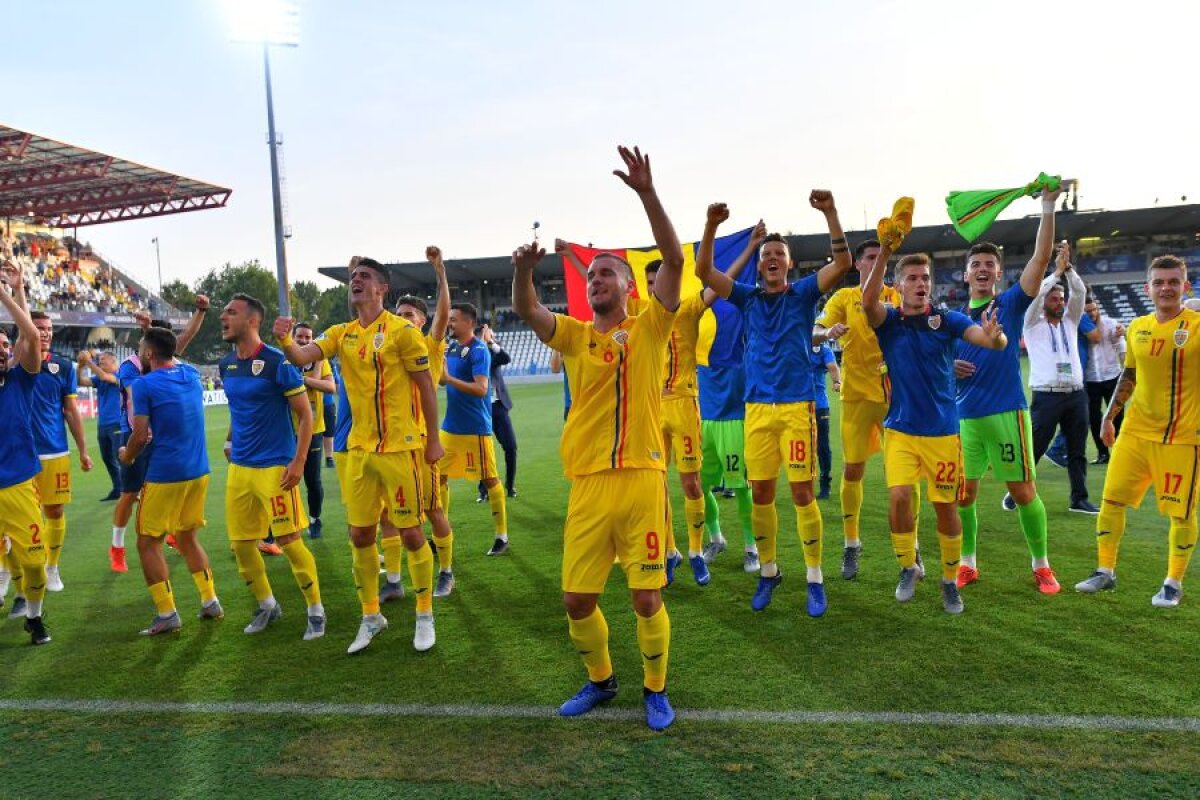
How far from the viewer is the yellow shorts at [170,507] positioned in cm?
533

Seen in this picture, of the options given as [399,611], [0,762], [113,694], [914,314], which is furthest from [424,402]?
[914,314]

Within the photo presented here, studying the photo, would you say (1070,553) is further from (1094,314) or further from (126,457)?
(126,457)

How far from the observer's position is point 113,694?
438 centimetres

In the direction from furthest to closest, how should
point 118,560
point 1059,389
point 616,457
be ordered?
1. point 1059,389
2. point 118,560
3. point 616,457

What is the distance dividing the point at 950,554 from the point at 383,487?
3.72m

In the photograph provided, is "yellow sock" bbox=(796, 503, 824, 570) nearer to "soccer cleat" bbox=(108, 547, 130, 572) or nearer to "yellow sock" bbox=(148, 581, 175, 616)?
"yellow sock" bbox=(148, 581, 175, 616)

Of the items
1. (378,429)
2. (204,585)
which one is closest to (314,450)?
(204,585)

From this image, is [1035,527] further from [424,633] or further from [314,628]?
[314,628]

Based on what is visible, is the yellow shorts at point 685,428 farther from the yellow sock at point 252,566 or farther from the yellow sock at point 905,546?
the yellow sock at point 252,566

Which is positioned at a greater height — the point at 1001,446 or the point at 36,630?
the point at 1001,446

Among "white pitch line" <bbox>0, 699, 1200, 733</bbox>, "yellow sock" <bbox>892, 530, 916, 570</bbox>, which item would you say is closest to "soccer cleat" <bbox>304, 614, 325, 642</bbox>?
"white pitch line" <bbox>0, 699, 1200, 733</bbox>

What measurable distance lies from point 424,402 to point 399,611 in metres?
1.68

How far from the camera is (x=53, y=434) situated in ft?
21.5

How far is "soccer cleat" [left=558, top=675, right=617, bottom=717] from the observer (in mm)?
3828
